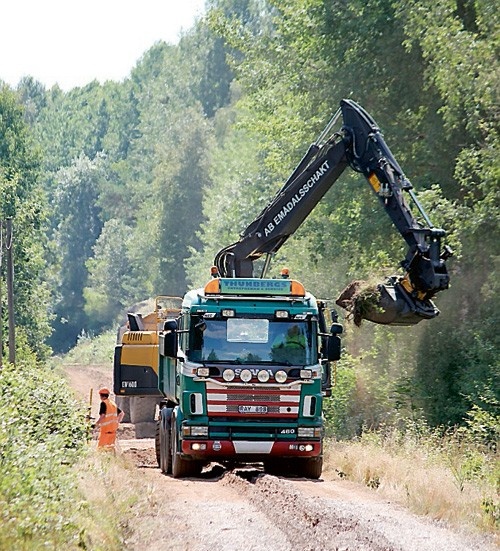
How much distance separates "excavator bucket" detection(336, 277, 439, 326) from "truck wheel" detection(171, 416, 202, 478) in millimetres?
4503

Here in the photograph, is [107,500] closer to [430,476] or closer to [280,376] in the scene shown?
[430,476]

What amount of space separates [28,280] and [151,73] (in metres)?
89.0

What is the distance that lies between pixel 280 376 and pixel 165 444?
3105mm

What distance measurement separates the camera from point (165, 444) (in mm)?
21438

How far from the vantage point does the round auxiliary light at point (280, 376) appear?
766 inches

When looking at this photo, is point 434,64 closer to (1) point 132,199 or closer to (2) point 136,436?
(2) point 136,436

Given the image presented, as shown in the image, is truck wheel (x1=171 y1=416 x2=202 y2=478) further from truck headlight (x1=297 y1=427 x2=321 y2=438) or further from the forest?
the forest

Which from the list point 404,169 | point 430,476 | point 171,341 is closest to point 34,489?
point 430,476

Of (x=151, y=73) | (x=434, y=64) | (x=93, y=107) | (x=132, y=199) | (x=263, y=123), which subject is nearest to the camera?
(x=434, y=64)

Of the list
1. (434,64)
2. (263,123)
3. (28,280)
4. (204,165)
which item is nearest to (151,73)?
(204,165)

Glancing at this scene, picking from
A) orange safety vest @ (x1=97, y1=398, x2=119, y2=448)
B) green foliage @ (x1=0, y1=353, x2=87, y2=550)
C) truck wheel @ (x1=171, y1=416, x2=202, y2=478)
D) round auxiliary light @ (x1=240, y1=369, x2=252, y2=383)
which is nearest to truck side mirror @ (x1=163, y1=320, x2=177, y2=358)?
truck wheel @ (x1=171, y1=416, x2=202, y2=478)

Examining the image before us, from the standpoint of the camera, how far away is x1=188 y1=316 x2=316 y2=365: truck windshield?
1962cm

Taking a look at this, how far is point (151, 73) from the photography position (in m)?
148

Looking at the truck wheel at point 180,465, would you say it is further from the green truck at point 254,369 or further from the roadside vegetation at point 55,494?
the roadside vegetation at point 55,494
